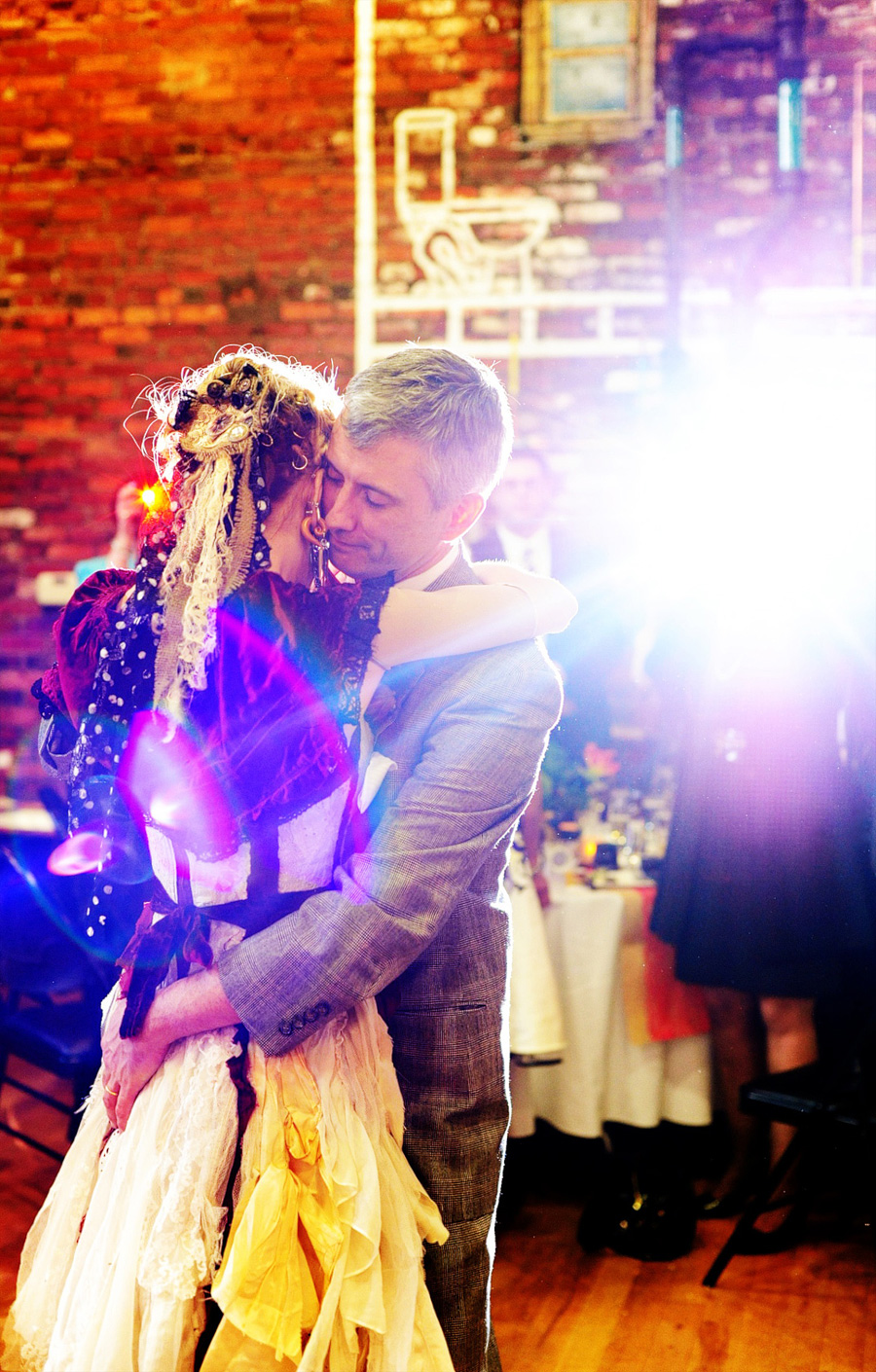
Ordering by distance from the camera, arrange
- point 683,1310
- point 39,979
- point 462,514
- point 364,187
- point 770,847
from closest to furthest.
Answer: point 462,514, point 683,1310, point 770,847, point 39,979, point 364,187

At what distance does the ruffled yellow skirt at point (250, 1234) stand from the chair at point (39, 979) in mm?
1611

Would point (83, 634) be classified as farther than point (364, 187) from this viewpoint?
No

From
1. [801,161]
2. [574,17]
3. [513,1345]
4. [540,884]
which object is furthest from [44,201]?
[513,1345]

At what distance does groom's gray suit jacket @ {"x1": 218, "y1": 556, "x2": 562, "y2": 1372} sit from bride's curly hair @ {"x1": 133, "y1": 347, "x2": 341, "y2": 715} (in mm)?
253

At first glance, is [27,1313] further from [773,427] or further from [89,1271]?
Answer: [773,427]

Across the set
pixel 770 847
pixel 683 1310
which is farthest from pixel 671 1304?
pixel 770 847

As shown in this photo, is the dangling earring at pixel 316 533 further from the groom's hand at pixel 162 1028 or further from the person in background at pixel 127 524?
the person in background at pixel 127 524

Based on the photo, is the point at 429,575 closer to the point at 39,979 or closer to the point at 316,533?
the point at 316,533

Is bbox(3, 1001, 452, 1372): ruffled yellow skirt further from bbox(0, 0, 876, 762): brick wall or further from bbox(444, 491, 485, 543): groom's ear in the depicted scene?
bbox(0, 0, 876, 762): brick wall

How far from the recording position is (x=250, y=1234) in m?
1.05

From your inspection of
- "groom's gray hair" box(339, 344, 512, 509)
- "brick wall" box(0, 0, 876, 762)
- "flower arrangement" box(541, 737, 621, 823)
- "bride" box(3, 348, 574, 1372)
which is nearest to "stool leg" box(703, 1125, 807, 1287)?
"flower arrangement" box(541, 737, 621, 823)

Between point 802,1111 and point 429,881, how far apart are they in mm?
1774

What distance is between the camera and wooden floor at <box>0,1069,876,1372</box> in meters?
2.34

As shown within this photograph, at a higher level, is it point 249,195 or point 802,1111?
point 249,195
